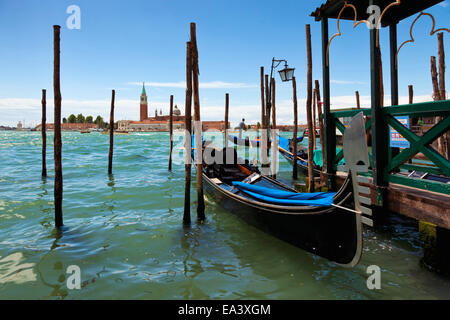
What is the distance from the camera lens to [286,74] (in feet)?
24.0

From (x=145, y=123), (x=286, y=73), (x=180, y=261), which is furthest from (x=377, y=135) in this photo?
(x=145, y=123)

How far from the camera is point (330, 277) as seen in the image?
125 inches

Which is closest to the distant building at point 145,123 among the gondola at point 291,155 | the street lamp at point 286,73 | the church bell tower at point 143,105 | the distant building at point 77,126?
the church bell tower at point 143,105

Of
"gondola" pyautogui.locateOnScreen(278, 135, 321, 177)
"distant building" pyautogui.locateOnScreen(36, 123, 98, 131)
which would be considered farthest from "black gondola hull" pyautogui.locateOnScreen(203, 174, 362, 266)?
"distant building" pyautogui.locateOnScreen(36, 123, 98, 131)

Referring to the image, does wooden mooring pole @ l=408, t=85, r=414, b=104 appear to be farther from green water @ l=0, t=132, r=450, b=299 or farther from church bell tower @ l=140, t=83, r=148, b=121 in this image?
church bell tower @ l=140, t=83, r=148, b=121

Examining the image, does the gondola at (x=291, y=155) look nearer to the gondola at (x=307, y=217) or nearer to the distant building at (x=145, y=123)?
the gondola at (x=307, y=217)

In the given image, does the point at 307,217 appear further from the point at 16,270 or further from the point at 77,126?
Result: the point at 77,126

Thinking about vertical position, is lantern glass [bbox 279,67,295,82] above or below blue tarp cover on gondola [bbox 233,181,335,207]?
above

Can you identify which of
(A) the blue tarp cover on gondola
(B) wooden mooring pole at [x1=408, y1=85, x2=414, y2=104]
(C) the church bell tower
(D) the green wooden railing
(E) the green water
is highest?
(C) the church bell tower

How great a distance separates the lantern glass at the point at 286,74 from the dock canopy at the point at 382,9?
247 cm

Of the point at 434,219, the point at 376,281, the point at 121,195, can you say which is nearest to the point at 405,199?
the point at 434,219

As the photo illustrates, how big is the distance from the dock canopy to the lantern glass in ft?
8.10

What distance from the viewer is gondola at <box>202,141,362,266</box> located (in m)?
2.73
